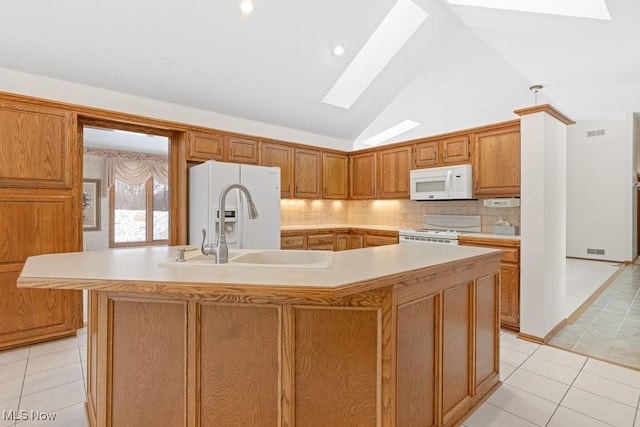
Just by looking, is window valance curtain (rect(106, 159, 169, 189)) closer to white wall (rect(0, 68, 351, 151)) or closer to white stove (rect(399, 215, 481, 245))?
white wall (rect(0, 68, 351, 151))

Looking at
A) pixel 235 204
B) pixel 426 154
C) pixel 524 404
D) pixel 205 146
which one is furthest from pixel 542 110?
pixel 205 146

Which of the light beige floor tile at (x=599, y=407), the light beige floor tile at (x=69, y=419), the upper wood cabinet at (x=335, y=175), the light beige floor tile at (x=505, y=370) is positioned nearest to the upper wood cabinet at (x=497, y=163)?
the light beige floor tile at (x=505, y=370)

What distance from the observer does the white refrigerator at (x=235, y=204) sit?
3486 millimetres

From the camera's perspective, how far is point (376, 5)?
3.48 metres

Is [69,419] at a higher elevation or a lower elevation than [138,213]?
lower

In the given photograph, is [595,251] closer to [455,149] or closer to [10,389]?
[455,149]

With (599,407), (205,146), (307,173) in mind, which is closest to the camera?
(599,407)

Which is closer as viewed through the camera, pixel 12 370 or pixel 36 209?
pixel 12 370

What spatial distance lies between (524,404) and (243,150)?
3.67 meters

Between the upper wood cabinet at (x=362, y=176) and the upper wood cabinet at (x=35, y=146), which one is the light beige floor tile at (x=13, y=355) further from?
the upper wood cabinet at (x=362, y=176)

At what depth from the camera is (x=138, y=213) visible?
7805 millimetres

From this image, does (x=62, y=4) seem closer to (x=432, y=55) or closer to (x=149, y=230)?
(x=432, y=55)

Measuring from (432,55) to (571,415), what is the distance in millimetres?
4176

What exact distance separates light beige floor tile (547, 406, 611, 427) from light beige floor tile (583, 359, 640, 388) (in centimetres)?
68
